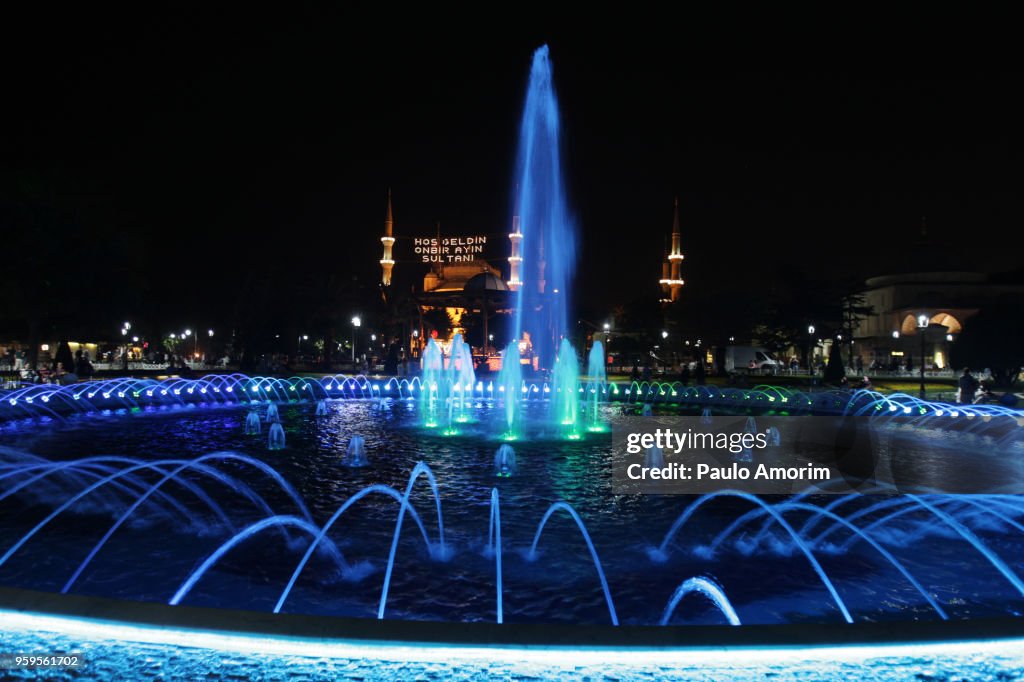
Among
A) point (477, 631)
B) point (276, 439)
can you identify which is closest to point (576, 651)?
point (477, 631)

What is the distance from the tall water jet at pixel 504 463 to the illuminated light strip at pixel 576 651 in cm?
728

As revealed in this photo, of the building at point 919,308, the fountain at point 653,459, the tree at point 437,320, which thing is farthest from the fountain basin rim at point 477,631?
the building at point 919,308

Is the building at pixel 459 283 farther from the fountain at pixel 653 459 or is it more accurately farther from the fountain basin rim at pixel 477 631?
Answer: the fountain basin rim at pixel 477 631

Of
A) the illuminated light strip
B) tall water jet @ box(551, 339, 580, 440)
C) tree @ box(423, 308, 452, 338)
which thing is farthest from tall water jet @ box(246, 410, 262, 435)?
tree @ box(423, 308, 452, 338)

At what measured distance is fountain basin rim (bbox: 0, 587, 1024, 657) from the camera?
4.03 meters

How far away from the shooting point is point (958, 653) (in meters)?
4.21

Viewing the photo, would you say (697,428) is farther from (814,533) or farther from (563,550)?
(563,550)

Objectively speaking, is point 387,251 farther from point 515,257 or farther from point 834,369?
point 834,369

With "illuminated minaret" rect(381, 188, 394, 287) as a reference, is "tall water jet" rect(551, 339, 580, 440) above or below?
below

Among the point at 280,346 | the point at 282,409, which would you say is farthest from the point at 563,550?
the point at 280,346

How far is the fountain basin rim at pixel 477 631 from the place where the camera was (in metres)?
4.03

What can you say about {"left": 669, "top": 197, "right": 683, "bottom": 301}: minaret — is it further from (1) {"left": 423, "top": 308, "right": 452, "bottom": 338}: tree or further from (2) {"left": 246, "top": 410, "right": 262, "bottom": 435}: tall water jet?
(2) {"left": 246, "top": 410, "right": 262, "bottom": 435}: tall water jet

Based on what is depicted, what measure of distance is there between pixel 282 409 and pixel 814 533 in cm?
1932

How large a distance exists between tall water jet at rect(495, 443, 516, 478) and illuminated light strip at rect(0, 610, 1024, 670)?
7.28m
